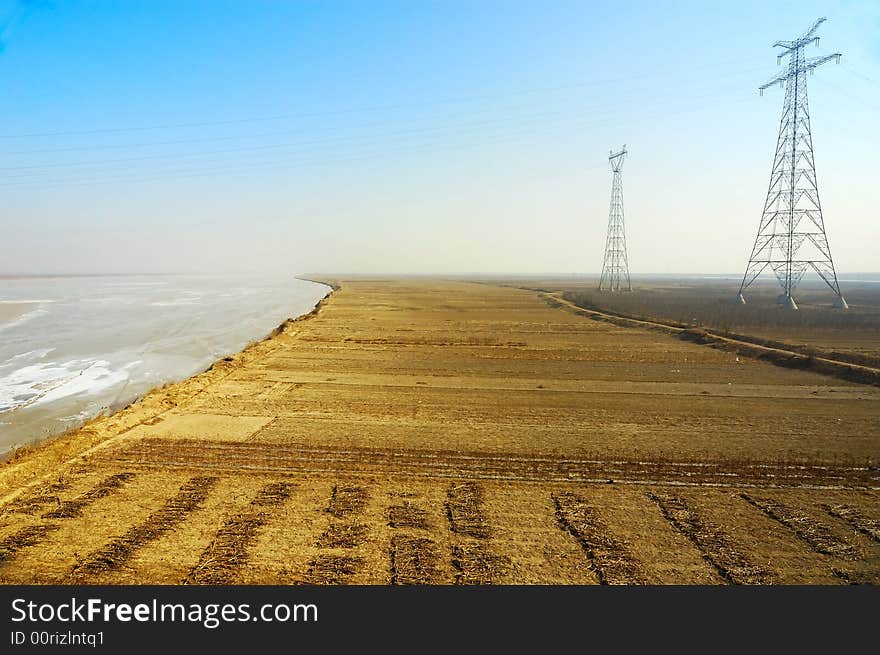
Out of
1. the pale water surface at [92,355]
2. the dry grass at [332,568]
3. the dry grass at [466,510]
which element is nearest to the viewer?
the dry grass at [332,568]

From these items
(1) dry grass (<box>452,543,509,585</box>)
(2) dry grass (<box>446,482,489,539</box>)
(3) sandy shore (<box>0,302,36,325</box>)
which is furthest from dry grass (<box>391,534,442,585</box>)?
(3) sandy shore (<box>0,302,36,325</box>)

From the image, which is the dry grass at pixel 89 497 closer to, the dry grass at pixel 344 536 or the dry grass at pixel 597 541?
the dry grass at pixel 344 536

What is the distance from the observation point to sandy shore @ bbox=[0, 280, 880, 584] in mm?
6121

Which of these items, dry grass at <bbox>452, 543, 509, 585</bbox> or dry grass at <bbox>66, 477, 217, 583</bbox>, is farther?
dry grass at <bbox>66, 477, 217, 583</bbox>

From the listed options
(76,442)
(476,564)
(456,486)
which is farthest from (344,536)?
(76,442)

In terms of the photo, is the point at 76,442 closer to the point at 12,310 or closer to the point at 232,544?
the point at 232,544

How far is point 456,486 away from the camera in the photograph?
854 centimetres

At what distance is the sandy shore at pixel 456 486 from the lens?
6.12 metres

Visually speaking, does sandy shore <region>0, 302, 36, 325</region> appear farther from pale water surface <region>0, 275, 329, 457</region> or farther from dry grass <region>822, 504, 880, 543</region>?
dry grass <region>822, 504, 880, 543</region>

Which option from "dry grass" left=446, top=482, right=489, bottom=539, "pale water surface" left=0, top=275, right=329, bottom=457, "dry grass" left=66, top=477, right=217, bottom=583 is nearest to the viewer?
"dry grass" left=66, top=477, right=217, bottom=583

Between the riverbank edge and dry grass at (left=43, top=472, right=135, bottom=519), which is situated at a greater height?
the riverbank edge

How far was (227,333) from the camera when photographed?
31.8 m

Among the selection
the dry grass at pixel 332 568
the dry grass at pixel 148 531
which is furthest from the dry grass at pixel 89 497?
the dry grass at pixel 332 568

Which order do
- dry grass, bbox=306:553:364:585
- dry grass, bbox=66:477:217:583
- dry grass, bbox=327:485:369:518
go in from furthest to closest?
dry grass, bbox=327:485:369:518 < dry grass, bbox=66:477:217:583 < dry grass, bbox=306:553:364:585
